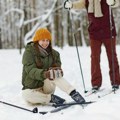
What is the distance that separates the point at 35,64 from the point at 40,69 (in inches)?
8.4

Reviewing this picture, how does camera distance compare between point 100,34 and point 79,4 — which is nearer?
point 100,34

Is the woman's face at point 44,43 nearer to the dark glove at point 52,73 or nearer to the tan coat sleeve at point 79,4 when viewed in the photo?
the dark glove at point 52,73

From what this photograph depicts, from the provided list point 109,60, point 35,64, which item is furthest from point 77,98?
point 109,60

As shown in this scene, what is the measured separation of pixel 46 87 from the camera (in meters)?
7.13

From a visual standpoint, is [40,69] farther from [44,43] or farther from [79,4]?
[79,4]

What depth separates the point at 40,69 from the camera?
21.9 feet

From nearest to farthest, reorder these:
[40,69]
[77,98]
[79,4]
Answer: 1. [77,98]
2. [40,69]
3. [79,4]

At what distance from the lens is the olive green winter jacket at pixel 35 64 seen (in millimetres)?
6723

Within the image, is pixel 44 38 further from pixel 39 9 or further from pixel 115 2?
pixel 39 9

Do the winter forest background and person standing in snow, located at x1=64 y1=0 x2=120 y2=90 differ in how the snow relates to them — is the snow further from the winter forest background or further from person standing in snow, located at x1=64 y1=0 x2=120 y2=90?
the winter forest background

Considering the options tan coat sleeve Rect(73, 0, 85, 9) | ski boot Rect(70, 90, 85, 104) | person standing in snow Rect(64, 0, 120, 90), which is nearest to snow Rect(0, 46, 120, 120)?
ski boot Rect(70, 90, 85, 104)

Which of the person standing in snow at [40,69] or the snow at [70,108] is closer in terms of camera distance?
the snow at [70,108]

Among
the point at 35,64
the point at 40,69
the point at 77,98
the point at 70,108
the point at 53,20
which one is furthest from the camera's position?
the point at 53,20

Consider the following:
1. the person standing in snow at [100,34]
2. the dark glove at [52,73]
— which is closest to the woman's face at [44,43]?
the dark glove at [52,73]
